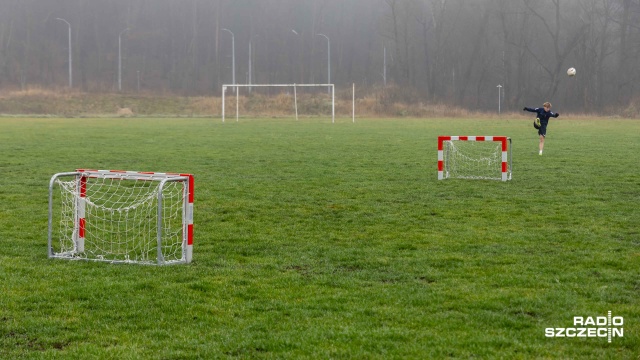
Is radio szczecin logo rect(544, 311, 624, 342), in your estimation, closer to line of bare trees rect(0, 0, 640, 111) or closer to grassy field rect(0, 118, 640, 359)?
grassy field rect(0, 118, 640, 359)

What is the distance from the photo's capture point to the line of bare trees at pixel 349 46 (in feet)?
284

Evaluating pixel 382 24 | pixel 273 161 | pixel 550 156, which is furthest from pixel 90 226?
pixel 382 24

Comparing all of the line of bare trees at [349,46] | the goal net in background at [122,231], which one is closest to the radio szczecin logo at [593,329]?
the goal net in background at [122,231]

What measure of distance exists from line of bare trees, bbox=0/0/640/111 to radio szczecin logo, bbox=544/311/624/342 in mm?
79929

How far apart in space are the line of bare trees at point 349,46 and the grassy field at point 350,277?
71.5 meters

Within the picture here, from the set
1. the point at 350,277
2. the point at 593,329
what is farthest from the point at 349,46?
the point at 593,329

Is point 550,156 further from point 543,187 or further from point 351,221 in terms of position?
point 351,221

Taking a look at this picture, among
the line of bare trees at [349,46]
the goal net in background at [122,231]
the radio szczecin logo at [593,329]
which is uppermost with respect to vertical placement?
the line of bare trees at [349,46]

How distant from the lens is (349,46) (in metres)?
113

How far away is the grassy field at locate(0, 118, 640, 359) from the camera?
22.0 feet

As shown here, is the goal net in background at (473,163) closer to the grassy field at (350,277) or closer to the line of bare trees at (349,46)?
the grassy field at (350,277)

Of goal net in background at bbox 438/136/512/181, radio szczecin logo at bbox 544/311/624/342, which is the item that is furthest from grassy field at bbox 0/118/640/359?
goal net in background at bbox 438/136/512/181

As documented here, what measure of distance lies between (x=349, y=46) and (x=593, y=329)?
107938mm

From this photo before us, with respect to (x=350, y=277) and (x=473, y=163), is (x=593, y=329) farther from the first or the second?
(x=473, y=163)
